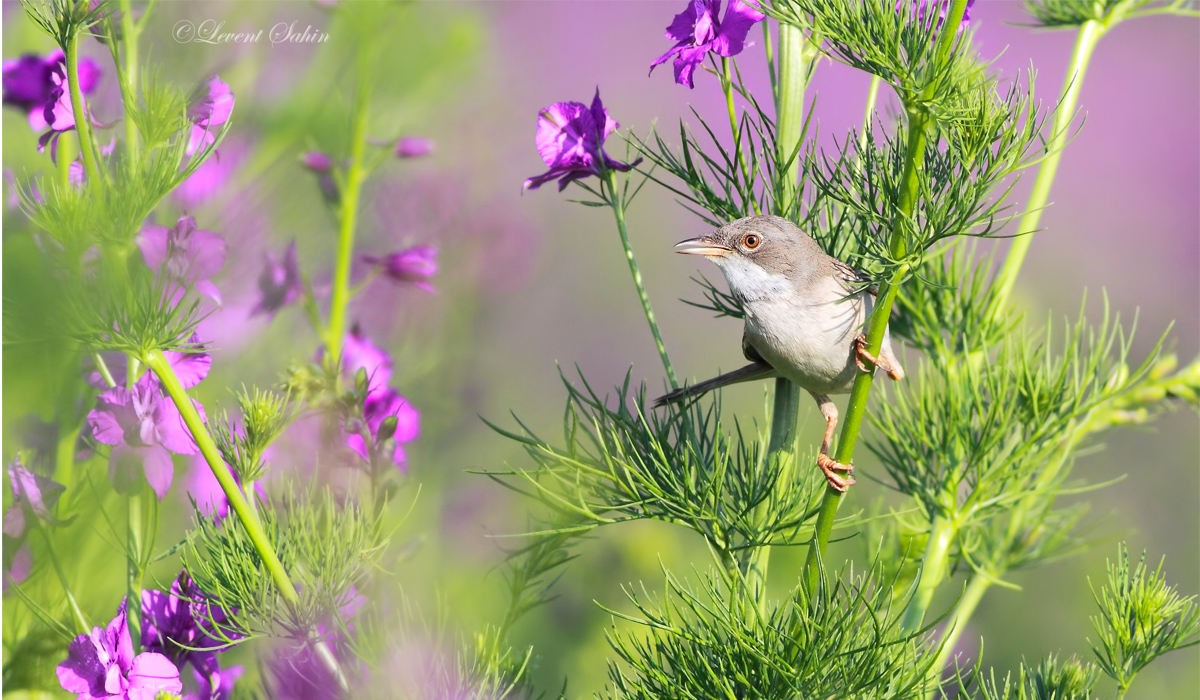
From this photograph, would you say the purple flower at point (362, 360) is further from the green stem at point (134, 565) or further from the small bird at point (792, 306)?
the small bird at point (792, 306)

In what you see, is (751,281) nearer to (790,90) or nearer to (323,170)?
(790,90)

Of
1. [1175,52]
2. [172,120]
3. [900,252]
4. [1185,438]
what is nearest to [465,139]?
[172,120]

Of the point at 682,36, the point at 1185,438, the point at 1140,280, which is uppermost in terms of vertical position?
the point at 682,36

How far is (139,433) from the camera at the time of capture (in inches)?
44.1

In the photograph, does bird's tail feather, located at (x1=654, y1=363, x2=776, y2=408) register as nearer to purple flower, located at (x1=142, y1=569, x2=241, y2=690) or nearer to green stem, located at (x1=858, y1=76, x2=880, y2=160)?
green stem, located at (x1=858, y1=76, x2=880, y2=160)

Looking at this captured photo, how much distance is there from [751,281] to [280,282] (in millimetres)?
730

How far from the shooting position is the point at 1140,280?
171 inches

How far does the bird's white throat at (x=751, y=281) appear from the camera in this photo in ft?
4.17

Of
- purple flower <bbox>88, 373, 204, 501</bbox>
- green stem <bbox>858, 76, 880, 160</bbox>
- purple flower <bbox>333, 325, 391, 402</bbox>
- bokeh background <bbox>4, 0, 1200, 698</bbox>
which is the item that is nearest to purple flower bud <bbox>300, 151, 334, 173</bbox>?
bokeh background <bbox>4, 0, 1200, 698</bbox>

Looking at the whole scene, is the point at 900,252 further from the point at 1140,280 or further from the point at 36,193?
the point at 1140,280

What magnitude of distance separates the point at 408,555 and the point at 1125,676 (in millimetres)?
837

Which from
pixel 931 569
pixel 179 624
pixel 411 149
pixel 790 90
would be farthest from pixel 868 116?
pixel 179 624

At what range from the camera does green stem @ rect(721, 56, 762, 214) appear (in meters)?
1.07

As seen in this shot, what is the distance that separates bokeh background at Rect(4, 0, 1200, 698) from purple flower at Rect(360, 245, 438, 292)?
6.5 inches
